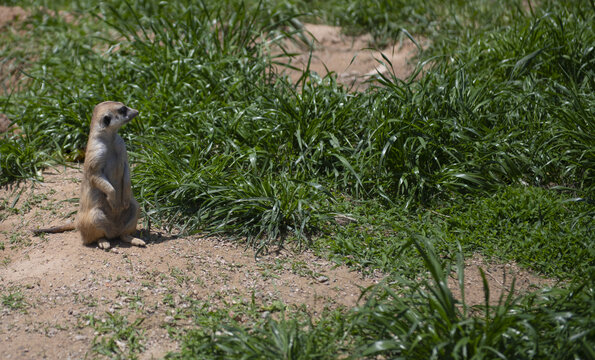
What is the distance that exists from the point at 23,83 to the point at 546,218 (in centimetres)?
530

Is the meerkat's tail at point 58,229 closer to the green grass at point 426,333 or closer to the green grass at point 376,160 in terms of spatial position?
the green grass at point 376,160

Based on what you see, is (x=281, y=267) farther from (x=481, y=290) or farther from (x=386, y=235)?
(x=481, y=290)

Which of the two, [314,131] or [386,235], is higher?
[314,131]

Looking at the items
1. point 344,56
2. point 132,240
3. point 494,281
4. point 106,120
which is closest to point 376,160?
point 494,281

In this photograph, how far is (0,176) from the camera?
521 cm

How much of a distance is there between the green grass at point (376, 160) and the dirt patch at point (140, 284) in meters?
0.18

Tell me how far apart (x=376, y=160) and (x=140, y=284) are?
1999 millimetres

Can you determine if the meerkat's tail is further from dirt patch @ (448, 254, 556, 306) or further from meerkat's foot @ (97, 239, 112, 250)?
dirt patch @ (448, 254, 556, 306)

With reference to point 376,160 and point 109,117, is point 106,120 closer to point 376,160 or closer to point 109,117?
point 109,117

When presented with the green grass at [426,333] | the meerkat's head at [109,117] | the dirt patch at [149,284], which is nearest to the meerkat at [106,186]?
the meerkat's head at [109,117]

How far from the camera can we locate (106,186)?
405cm

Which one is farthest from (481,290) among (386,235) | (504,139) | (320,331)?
(504,139)

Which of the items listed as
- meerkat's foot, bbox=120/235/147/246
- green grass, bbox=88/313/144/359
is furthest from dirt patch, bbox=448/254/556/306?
meerkat's foot, bbox=120/235/147/246

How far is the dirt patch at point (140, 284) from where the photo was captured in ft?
11.1
